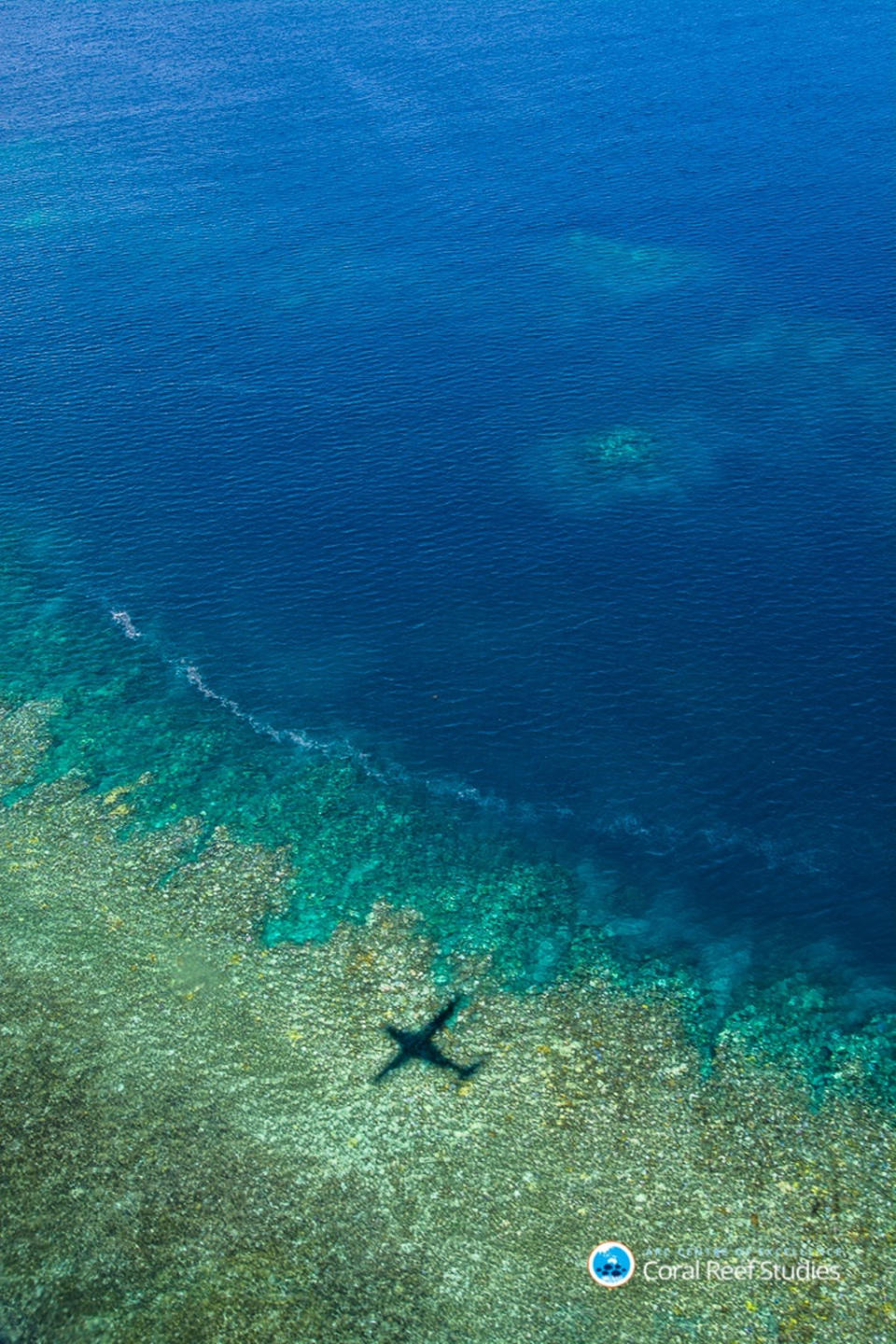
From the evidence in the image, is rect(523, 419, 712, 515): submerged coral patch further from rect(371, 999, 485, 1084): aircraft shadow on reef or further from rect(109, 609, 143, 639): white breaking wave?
rect(371, 999, 485, 1084): aircraft shadow on reef

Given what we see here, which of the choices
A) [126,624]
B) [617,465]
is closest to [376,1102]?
[126,624]

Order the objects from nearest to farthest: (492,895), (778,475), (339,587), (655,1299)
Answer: (655,1299)
(492,895)
(339,587)
(778,475)

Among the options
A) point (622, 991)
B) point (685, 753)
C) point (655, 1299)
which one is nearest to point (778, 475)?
point (685, 753)

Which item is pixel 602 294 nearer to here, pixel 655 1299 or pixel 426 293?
pixel 426 293

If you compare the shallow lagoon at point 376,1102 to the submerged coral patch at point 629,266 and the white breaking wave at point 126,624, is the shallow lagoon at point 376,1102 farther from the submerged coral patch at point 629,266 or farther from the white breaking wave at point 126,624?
the submerged coral patch at point 629,266

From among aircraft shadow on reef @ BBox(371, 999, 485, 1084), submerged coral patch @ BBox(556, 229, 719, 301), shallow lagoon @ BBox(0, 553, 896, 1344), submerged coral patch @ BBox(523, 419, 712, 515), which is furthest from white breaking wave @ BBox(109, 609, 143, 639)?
submerged coral patch @ BBox(556, 229, 719, 301)

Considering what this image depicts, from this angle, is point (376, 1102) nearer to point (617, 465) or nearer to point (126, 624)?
point (126, 624)
